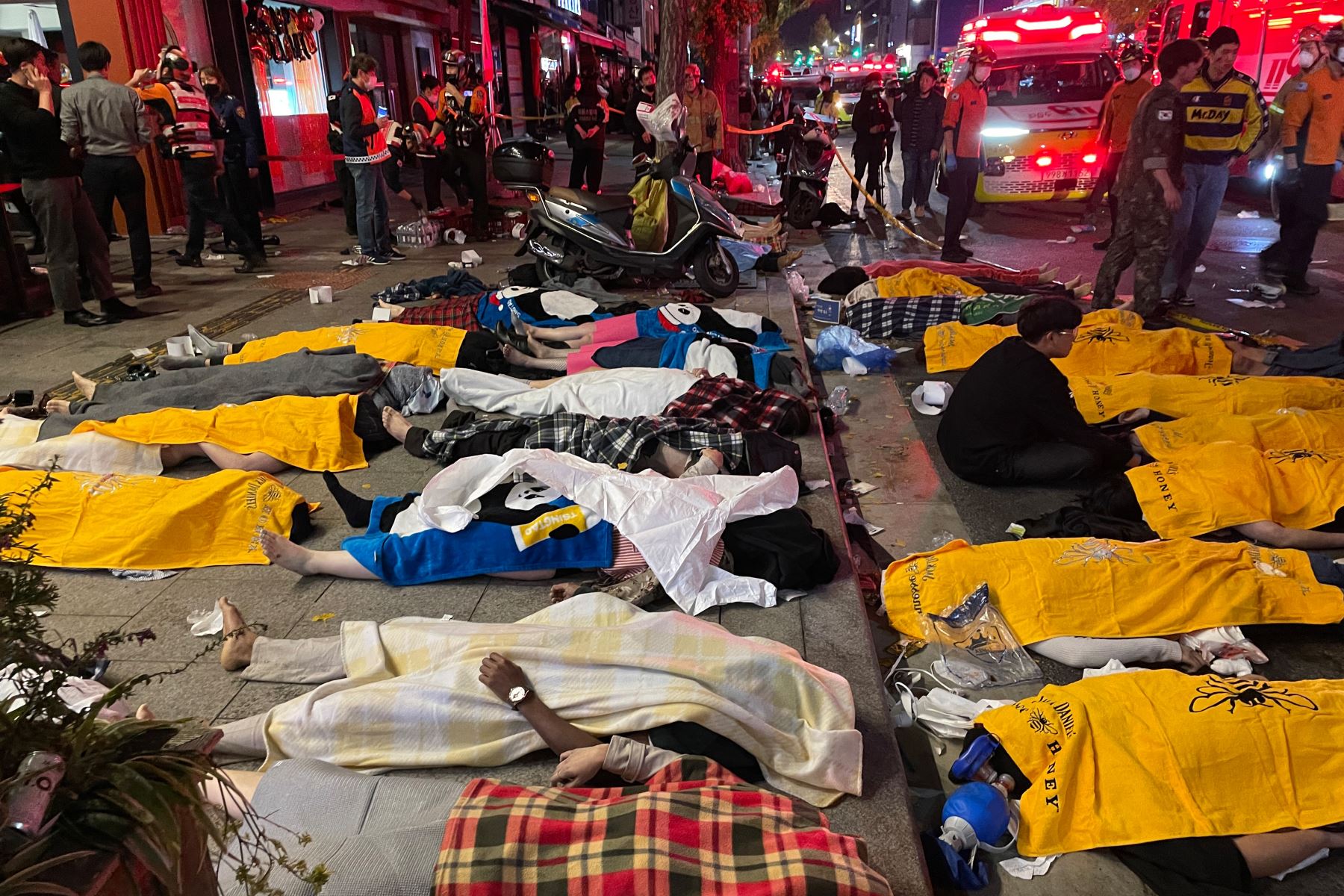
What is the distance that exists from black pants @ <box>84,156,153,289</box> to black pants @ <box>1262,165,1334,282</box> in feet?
32.0

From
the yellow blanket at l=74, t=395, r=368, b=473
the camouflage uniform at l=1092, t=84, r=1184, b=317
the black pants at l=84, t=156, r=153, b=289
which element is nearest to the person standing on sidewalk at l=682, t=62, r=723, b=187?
the camouflage uniform at l=1092, t=84, r=1184, b=317

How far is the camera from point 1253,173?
12.2m

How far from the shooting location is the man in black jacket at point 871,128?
12.3m

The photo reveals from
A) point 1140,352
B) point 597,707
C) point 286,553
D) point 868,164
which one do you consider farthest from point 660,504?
point 868,164

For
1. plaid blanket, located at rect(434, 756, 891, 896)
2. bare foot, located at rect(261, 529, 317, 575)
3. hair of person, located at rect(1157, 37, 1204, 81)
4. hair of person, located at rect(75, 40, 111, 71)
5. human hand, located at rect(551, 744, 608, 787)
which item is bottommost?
human hand, located at rect(551, 744, 608, 787)

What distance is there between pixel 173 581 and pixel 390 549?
85 cm

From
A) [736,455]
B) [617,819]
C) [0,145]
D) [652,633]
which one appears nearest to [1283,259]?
[736,455]

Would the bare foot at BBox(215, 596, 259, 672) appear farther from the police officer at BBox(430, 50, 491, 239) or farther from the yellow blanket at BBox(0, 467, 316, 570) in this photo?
the police officer at BBox(430, 50, 491, 239)

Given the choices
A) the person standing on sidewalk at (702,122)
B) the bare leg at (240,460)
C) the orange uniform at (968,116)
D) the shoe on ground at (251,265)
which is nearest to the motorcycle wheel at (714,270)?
the orange uniform at (968,116)

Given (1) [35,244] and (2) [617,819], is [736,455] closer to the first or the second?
(2) [617,819]

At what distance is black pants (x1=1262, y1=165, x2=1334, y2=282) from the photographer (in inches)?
299

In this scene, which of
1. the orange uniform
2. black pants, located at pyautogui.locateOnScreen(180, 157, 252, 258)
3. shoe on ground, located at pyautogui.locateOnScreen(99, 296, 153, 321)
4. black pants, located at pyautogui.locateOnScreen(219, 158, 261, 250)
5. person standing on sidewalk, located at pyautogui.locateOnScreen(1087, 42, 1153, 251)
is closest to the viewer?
shoe on ground, located at pyautogui.locateOnScreen(99, 296, 153, 321)

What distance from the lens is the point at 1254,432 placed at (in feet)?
13.6

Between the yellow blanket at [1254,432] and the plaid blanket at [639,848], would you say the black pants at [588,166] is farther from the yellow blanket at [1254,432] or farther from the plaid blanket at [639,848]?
the plaid blanket at [639,848]
